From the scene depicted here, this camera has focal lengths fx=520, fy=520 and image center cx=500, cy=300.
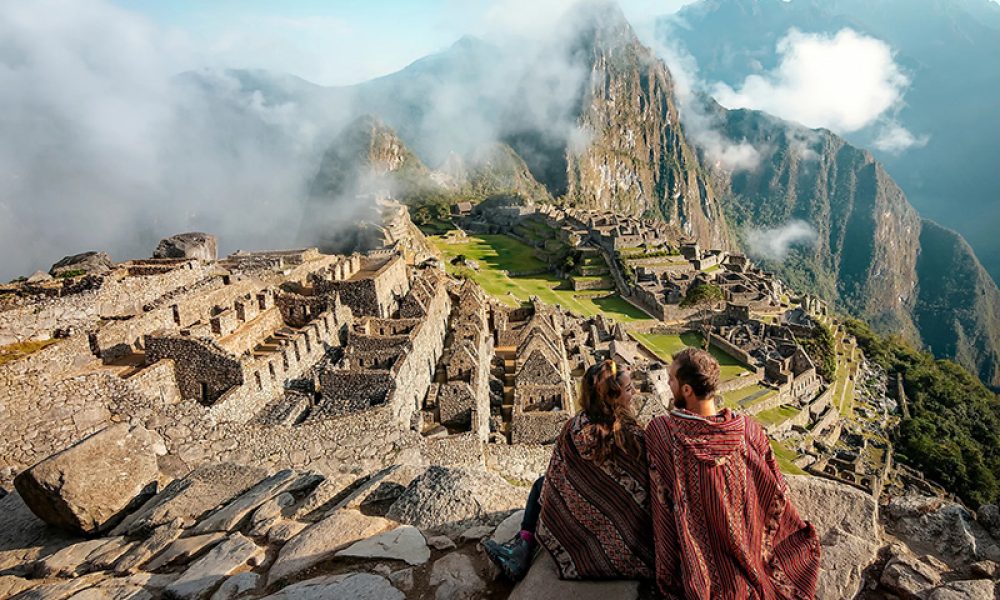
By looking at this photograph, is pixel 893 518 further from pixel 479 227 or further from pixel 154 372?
pixel 479 227

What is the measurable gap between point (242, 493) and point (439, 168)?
13247cm

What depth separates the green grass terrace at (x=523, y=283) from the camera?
1658 inches

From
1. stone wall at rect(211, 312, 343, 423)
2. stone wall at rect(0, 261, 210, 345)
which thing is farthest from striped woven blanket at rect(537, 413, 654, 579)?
stone wall at rect(0, 261, 210, 345)

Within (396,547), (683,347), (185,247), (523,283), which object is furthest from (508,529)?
(523,283)

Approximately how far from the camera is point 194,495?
6984 mm

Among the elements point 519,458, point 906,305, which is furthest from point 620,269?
point 906,305

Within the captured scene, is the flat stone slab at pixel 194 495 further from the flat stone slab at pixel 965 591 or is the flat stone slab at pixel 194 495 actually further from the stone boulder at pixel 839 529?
the flat stone slab at pixel 965 591

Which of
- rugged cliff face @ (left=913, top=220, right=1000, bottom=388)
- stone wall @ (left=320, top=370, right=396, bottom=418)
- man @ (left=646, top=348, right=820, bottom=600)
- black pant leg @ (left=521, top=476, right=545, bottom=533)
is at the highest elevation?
man @ (left=646, top=348, right=820, bottom=600)

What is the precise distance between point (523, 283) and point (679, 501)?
43551 millimetres

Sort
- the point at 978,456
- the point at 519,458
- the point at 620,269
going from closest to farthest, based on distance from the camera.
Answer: the point at 519,458 < the point at 978,456 < the point at 620,269

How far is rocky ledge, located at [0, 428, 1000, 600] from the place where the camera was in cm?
462

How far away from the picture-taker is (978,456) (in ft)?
143

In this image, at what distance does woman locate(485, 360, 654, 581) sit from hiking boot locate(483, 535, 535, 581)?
393mm

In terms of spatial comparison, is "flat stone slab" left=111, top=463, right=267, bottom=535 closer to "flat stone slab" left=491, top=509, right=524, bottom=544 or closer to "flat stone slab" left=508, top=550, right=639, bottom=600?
"flat stone slab" left=491, top=509, right=524, bottom=544
